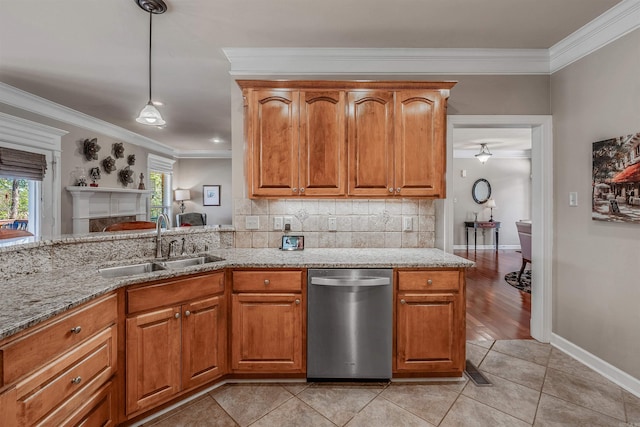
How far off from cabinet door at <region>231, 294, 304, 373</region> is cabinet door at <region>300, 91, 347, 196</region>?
0.88 metres

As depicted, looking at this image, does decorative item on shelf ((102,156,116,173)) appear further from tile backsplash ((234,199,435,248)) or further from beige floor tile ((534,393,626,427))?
beige floor tile ((534,393,626,427))

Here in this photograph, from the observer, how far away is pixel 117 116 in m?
4.69

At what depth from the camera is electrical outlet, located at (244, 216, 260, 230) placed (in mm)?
2742

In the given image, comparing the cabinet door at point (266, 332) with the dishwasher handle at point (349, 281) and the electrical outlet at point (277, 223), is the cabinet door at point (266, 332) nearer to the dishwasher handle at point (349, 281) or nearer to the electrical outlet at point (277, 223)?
the dishwasher handle at point (349, 281)

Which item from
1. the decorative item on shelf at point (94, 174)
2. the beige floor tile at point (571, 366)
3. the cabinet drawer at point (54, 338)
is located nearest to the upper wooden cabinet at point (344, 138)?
the cabinet drawer at point (54, 338)

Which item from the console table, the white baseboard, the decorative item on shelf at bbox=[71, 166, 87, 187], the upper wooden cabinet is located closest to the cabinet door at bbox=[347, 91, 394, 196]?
the upper wooden cabinet

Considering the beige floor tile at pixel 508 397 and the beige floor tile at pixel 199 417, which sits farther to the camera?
the beige floor tile at pixel 508 397

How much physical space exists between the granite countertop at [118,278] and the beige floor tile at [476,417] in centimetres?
89

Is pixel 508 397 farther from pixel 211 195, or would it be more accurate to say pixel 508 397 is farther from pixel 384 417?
pixel 211 195

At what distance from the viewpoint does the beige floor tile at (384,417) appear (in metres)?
1.79

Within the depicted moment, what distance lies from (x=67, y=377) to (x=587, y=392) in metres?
3.04

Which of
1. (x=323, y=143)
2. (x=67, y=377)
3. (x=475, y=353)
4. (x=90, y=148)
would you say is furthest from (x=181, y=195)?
(x=475, y=353)

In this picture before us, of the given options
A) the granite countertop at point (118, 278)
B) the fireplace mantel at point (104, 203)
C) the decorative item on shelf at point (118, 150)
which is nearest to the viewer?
the granite countertop at point (118, 278)

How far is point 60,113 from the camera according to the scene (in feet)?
14.1
